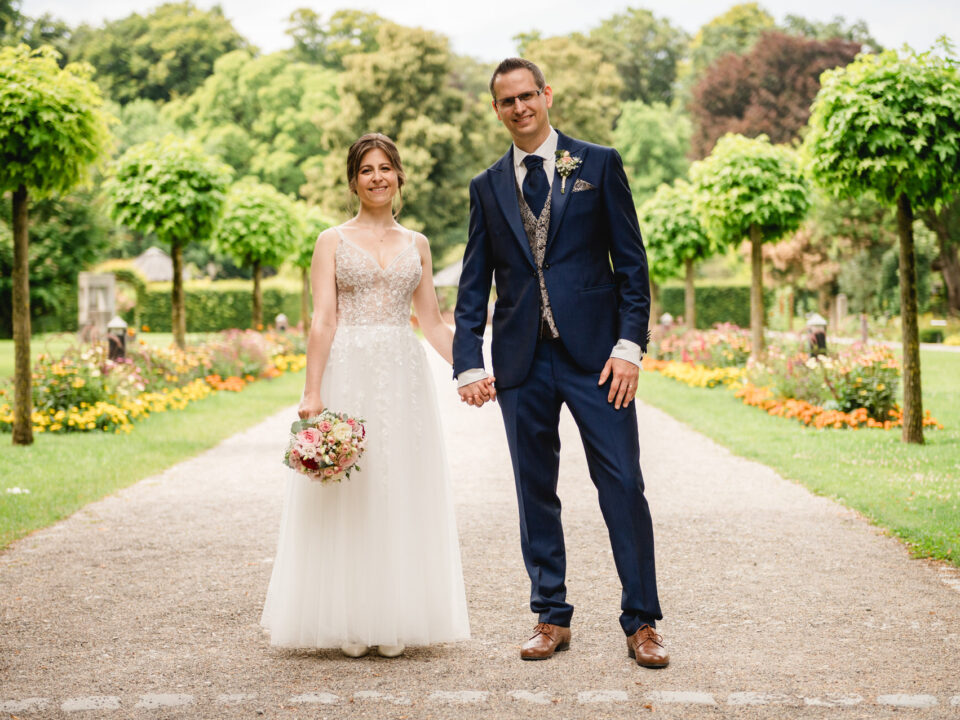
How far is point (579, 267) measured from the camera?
12.9 feet

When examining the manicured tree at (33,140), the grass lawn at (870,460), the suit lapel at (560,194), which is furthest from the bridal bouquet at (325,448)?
the manicured tree at (33,140)

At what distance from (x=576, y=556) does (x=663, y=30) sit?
62.8 meters

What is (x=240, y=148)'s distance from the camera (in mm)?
50781

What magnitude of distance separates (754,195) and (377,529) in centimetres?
1303

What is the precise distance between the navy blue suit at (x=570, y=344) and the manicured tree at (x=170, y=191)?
12964mm

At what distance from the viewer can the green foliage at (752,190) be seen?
15953 mm

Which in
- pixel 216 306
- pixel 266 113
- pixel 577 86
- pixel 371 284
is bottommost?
pixel 371 284

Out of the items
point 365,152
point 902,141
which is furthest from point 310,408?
point 902,141

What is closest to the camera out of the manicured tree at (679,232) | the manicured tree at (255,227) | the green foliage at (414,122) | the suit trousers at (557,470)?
the suit trousers at (557,470)

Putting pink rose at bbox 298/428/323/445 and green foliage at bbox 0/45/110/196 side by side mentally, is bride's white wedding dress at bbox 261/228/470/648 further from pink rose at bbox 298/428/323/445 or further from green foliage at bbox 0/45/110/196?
green foliage at bbox 0/45/110/196

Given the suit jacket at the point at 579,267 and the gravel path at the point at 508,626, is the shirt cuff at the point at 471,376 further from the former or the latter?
the gravel path at the point at 508,626

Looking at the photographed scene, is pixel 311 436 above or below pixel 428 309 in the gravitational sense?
below

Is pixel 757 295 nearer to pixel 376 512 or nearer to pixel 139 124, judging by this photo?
pixel 376 512

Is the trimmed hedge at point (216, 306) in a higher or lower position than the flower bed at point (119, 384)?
higher
